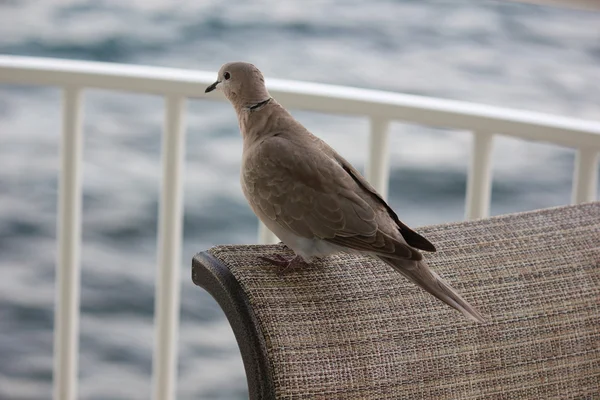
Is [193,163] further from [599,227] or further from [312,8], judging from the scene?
[599,227]

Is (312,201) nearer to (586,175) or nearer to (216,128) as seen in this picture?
(586,175)

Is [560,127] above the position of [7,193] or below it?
below

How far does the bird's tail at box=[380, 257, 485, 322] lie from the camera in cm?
82

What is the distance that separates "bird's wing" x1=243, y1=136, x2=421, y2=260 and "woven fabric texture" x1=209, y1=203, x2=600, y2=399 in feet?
0.17

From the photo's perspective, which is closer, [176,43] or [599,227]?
[599,227]

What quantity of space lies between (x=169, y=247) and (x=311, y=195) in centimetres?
79

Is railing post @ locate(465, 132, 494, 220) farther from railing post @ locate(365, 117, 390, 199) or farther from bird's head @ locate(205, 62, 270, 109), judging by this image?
bird's head @ locate(205, 62, 270, 109)

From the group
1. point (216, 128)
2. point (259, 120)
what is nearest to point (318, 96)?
point (259, 120)

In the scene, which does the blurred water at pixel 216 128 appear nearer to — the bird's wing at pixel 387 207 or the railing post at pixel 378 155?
the railing post at pixel 378 155

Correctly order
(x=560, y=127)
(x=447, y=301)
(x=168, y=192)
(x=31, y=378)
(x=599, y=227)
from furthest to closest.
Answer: (x=31, y=378), (x=168, y=192), (x=560, y=127), (x=599, y=227), (x=447, y=301)

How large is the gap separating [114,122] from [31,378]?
1227 mm

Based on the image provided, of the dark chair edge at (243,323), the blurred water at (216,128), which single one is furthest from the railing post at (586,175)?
the blurred water at (216,128)

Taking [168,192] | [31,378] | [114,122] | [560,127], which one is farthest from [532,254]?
[114,122]

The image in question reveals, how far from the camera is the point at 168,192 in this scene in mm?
1600
